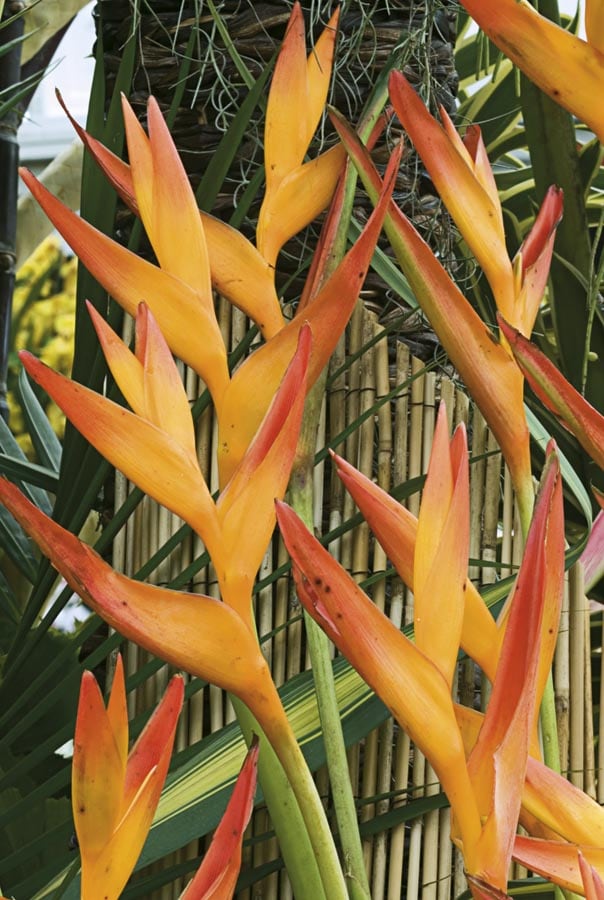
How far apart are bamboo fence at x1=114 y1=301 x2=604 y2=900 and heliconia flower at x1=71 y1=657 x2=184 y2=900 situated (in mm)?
284

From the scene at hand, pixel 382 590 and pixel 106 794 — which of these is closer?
pixel 106 794

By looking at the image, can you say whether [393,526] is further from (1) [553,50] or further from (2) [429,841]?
(2) [429,841]

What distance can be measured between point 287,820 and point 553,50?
144mm

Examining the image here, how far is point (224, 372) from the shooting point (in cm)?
20

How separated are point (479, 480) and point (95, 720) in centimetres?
36

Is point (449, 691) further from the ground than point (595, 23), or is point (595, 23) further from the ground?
point (595, 23)

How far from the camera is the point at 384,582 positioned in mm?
473

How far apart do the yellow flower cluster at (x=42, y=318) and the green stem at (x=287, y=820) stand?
131 centimetres

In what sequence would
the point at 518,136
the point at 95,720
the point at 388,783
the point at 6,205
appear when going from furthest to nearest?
1. the point at 518,136
2. the point at 6,205
3. the point at 388,783
4. the point at 95,720

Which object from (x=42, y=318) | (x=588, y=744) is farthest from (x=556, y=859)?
(x=42, y=318)

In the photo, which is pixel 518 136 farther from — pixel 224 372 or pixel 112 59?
pixel 224 372

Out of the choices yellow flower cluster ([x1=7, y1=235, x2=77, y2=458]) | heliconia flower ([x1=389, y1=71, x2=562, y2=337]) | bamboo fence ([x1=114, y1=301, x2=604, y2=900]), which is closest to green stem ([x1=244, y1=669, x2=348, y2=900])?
heliconia flower ([x1=389, y1=71, x2=562, y2=337])

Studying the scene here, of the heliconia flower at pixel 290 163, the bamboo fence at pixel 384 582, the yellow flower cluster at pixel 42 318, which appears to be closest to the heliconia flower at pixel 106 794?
the heliconia flower at pixel 290 163

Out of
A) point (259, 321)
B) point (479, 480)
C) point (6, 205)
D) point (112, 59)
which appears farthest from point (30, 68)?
point (259, 321)
